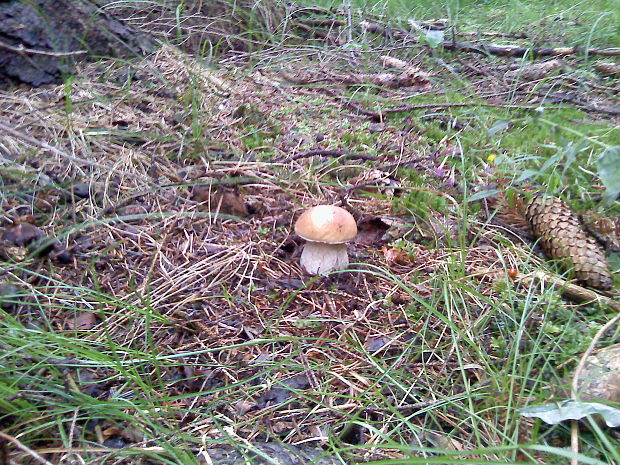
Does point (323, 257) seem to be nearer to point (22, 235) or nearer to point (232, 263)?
point (232, 263)

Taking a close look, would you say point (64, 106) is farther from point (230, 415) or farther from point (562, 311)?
point (562, 311)

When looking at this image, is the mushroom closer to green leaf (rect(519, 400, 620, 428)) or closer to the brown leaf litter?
the brown leaf litter

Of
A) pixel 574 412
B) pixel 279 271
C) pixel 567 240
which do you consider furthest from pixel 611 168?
pixel 279 271

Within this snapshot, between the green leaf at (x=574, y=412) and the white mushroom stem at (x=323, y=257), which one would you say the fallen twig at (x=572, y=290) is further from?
the white mushroom stem at (x=323, y=257)

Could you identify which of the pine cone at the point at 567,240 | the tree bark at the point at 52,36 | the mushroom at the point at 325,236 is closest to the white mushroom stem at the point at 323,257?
the mushroom at the point at 325,236

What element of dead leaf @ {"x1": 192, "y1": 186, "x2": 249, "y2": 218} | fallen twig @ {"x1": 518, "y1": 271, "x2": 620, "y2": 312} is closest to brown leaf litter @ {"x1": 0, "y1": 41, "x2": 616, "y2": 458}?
dead leaf @ {"x1": 192, "y1": 186, "x2": 249, "y2": 218}

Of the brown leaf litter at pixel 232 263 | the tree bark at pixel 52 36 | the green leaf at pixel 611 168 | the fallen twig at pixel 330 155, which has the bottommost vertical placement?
the brown leaf litter at pixel 232 263
